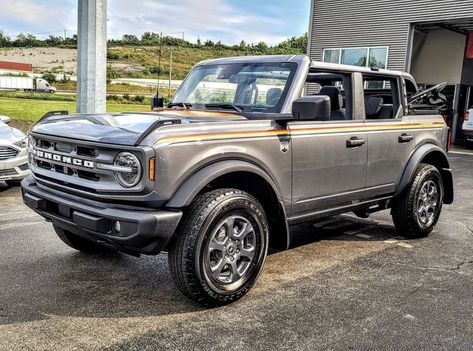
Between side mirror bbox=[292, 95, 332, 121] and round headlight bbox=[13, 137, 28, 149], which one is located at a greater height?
side mirror bbox=[292, 95, 332, 121]

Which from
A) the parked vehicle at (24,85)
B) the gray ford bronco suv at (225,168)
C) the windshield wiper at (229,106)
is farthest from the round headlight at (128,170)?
the parked vehicle at (24,85)

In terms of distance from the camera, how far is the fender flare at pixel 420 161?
5500mm

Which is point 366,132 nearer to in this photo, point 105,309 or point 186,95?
point 186,95

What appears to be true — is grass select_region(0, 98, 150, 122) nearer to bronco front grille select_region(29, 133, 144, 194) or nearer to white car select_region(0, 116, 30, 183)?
white car select_region(0, 116, 30, 183)

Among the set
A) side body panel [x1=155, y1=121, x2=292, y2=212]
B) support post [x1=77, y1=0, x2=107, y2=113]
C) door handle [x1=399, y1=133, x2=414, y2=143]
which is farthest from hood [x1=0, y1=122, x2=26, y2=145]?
door handle [x1=399, y1=133, x2=414, y2=143]

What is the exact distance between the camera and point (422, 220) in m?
5.76

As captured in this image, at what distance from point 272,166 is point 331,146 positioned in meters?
0.82

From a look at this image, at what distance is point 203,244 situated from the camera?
11.4 feet

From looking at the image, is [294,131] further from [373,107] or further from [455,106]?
[455,106]

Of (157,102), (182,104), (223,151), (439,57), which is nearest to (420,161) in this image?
(182,104)

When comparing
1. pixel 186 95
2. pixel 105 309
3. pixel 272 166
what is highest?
pixel 186 95

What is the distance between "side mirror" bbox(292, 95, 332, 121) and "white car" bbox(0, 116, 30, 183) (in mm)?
5355

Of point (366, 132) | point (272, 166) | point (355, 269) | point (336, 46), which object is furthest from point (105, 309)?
point (336, 46)

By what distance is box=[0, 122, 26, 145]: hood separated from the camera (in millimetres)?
7748
